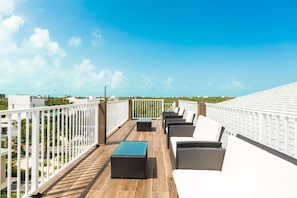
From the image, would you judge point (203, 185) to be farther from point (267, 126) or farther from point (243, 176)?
point (267, 126)

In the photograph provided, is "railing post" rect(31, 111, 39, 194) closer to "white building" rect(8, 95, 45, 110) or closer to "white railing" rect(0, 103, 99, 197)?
"white railing" rect(0, 103, 99, 197)

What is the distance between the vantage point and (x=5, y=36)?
29766mm

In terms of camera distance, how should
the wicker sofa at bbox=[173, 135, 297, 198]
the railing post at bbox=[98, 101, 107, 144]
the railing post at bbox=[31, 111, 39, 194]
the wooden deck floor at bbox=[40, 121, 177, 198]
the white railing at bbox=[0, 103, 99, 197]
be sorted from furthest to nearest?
1. the railing post at bbox=[98, 101, 107, 144]
2. the wooden deck floor at bbox=[40, 121, 177, 198]
3. the railing post at bbox=[31, 111, 39, 194]
4. the white railing at bbox=[0, 103, 99, 197]
5. the wicker sofa at bbox=[173, 135, 297, 198]

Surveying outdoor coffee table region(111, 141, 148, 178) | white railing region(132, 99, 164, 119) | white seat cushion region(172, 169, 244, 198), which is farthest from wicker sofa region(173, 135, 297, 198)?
white railing region(132, 99, 164, 119)

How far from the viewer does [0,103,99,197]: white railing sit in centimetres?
215

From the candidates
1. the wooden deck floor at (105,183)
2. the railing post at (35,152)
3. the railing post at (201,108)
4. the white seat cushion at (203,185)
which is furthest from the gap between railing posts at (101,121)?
the white seat cushion at (203,185)

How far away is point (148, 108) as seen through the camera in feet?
37.7

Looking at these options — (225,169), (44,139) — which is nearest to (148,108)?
(44,139)

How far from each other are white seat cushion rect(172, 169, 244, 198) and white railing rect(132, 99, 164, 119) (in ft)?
29.8

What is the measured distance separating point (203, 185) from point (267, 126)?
1.50 meters

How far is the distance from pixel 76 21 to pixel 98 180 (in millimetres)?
18556

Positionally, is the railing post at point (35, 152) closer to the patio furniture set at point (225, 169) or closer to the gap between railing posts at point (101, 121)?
the patio furniture set at point (225, 169)

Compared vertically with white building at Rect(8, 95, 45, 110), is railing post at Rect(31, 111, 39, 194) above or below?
below

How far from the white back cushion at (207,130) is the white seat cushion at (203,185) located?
31.2 inches
